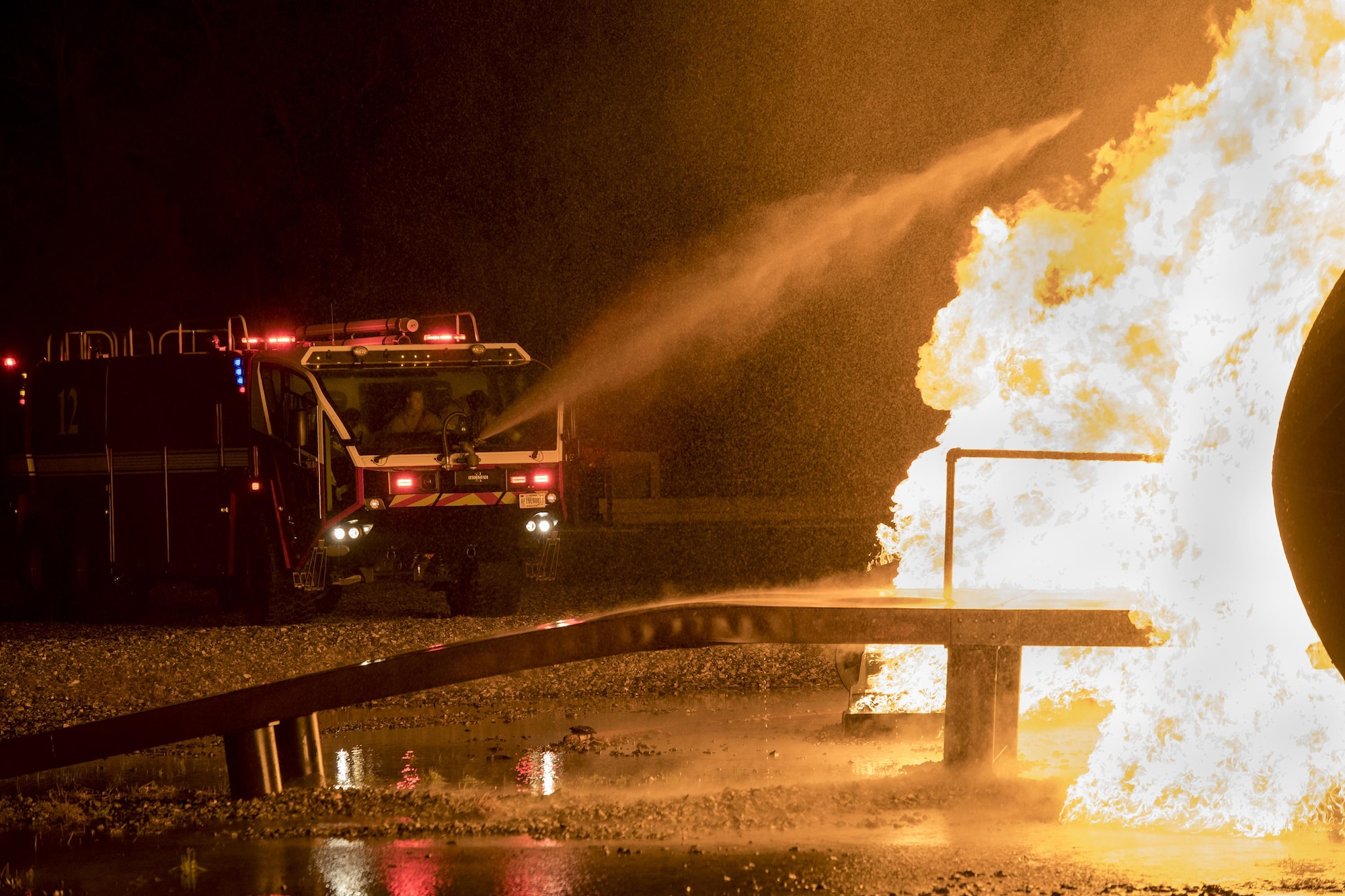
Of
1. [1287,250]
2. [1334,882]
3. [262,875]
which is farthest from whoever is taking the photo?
[1287,250]

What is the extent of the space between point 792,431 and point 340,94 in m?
17.2

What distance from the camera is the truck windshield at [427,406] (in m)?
12.9

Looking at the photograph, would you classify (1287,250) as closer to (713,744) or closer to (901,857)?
(901,857)

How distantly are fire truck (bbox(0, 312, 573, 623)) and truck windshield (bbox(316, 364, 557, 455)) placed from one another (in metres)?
0.02

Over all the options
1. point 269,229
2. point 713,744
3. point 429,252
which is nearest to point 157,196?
point 269,229

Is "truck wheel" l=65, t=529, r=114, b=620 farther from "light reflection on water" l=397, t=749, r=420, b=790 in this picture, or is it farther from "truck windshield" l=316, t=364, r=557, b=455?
"light reflection on water" l=397, t=749, r=420, b=790

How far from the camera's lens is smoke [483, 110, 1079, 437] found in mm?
29266

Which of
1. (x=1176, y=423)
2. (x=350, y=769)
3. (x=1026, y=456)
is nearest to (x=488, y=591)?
(x=350, y=769)

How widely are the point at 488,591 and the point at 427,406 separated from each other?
194 centimetres

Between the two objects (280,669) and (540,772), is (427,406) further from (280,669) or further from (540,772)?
(540,772)

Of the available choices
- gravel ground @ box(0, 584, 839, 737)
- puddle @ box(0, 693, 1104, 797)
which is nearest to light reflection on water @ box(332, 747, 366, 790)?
puddle @ box(0, 693, 1104, 797)

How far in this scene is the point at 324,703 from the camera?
21.8 ft

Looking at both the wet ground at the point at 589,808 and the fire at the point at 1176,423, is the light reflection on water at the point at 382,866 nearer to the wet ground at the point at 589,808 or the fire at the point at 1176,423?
the wet ground at the point at 589,808

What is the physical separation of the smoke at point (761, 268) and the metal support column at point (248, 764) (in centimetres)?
2042
